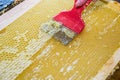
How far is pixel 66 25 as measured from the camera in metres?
1.31

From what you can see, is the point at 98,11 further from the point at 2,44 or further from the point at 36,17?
the point at 2,44

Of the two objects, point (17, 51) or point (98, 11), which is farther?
point (98, 11)

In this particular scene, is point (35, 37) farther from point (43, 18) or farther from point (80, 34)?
point (80, 34)

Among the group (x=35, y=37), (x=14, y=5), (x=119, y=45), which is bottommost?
(x=119, y=45)

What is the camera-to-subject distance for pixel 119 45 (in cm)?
123

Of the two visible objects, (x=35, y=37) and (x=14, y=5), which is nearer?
(x=35, y=37)

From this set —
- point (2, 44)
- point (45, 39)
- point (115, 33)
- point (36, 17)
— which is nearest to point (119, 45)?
point (115, 33)

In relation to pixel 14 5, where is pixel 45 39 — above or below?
below

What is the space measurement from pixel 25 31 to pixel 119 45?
2.01ft

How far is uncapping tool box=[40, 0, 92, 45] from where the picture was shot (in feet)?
4.13

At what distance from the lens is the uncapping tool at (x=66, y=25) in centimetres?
126

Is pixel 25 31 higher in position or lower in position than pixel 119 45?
higher

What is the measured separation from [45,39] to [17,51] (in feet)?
0.63

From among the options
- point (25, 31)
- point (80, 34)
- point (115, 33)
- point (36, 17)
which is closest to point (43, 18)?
point (36, 17)
